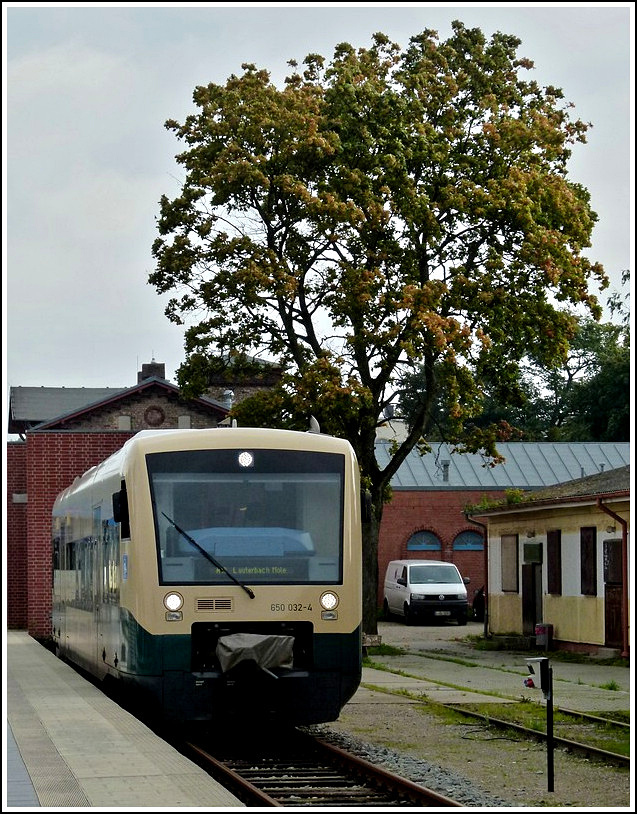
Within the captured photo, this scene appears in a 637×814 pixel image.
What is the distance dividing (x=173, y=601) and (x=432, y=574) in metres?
31.2

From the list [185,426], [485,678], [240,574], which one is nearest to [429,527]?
[185,426]

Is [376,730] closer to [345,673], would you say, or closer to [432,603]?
[345,673]

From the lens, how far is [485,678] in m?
23.5

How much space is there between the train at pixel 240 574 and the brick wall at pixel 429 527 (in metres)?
37.5

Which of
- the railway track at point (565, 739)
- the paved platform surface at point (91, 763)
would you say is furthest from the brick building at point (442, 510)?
the paved platform surface at point (91, 763)

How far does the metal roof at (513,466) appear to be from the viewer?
5397cm

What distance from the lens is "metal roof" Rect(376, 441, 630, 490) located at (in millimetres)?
53969

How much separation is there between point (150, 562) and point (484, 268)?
1801cm

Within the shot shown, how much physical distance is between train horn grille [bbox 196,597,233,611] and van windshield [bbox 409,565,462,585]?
1207 inches

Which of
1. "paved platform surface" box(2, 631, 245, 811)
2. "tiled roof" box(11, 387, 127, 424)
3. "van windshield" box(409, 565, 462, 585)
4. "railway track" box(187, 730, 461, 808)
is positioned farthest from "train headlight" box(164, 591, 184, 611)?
"tiled roof" box(11, 387, 127, 424)

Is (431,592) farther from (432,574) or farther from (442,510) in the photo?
(442,510)

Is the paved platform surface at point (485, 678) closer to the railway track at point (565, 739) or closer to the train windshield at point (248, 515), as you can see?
the railway track at point (565, 739)

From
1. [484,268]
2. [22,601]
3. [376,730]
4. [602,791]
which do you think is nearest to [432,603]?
[22,601]

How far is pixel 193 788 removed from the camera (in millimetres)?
10102
